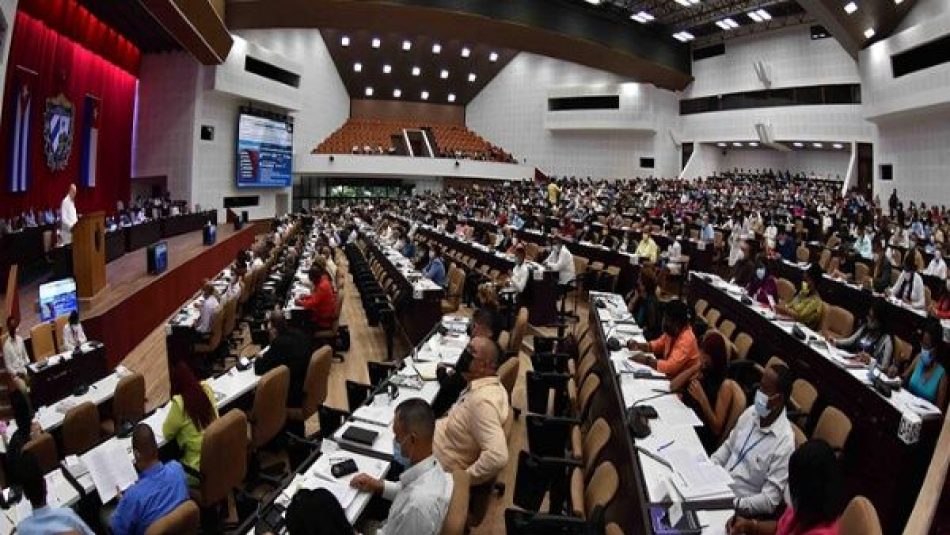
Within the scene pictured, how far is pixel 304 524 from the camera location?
242cm

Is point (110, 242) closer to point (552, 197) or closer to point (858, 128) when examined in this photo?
point (552, 197)

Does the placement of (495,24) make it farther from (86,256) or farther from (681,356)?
(681,356)

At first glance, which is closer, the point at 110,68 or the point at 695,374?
the point at 695,374

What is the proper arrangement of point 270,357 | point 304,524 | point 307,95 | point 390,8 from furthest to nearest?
point 307,95 → point 390,8 → point 270,357 → point 304,524

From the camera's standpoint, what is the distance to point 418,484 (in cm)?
286

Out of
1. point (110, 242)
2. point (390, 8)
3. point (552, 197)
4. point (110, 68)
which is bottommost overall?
point (110, 242)

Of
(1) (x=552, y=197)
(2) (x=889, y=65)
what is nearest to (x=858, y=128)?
(2) (x=889, y=65)

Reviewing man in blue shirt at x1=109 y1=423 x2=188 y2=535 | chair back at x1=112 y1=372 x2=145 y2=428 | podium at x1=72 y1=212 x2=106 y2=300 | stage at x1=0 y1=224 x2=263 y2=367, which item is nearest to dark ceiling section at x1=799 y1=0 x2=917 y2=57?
stage at x1=0 y1=224 x2=263 y2=367

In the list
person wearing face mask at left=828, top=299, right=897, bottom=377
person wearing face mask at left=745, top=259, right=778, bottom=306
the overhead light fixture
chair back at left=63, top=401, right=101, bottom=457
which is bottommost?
chair back at left=63, top=401, right=101, bottom=457

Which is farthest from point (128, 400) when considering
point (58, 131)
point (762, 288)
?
point (58, 131)

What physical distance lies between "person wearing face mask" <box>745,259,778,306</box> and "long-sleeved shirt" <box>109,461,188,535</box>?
22.6 feet

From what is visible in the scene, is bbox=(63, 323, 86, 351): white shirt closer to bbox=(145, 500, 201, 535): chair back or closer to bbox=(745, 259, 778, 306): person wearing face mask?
bbox=(145, 500, 201, 535): chair back

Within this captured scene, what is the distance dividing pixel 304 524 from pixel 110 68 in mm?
19537

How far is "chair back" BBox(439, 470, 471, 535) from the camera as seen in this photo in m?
2.81
